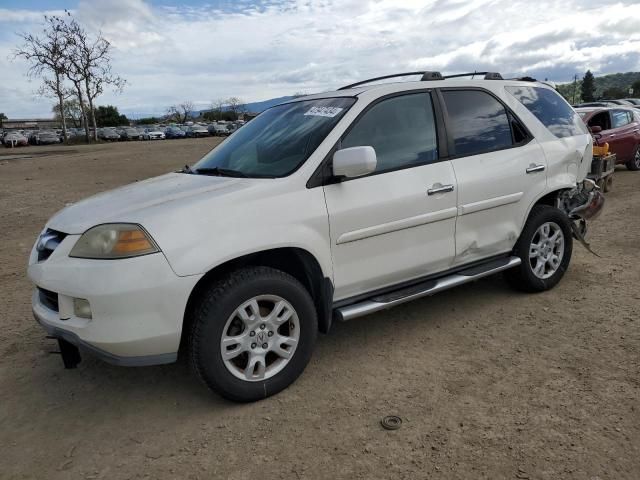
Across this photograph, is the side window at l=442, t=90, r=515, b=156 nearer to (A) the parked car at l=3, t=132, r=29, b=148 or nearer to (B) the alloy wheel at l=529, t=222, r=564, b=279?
(B) the alloy wheel at l=529, t=222, r=564, b=279

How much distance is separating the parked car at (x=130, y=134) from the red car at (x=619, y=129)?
51.1 meters

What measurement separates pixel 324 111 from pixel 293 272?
1.17 m

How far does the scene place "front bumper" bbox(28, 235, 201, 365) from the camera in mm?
2732

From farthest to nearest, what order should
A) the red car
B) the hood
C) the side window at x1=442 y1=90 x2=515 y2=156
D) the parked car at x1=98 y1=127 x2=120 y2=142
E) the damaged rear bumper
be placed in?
the parked car at x1=98 y1=127 x2=120 y2=142 → the red car → the damaged rear bumper → the side window at x1=442 y1=90 x2=515 y2=156 → the hood

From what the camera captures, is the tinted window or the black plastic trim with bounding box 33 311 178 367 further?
the tinted window

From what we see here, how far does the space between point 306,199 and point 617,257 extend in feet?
13.5

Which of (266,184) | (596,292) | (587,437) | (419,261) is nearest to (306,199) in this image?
(266,184)

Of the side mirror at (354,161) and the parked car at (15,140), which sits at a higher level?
the parked car at (15,140)

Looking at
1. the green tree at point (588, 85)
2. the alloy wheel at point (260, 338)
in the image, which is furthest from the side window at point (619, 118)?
the green tree at point (588, 85)

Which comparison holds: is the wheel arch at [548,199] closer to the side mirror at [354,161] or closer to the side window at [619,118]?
the side mirror at [354,161]

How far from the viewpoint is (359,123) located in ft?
11.7

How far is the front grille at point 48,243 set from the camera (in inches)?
123

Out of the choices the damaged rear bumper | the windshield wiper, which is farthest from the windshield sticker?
the damaged rear bumper

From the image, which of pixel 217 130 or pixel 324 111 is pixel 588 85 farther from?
pixel 324 111
